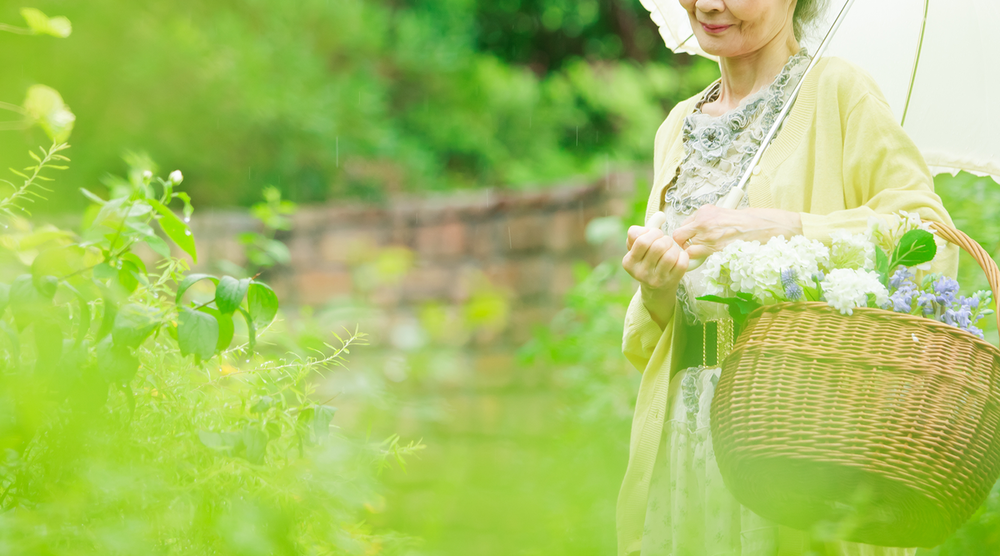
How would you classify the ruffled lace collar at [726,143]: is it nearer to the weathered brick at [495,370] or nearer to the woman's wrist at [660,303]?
the woman's wrist at [660,303]

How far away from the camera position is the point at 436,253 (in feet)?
14.9

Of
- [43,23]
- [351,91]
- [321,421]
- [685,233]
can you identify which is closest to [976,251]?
[685,233]

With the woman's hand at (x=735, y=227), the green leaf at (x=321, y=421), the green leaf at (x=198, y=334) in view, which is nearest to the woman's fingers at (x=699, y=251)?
the woman's hand at (x=735, y=227)

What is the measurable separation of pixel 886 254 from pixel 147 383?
1087mm

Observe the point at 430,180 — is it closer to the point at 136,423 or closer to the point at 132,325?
the point at 136,423

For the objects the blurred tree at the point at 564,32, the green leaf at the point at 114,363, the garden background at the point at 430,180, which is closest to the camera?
the green leaf at the point at 114,363

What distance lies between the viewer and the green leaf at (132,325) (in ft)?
3.25

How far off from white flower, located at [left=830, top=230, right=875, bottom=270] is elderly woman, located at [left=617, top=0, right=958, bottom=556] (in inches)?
1.8

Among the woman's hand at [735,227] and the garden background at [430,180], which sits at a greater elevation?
the woman's hand at [735,227]

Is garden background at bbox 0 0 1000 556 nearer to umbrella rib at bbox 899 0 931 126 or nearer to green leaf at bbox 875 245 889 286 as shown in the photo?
umbrella rib at bbox 899 0 931 126

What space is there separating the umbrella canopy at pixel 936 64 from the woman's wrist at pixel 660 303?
1.76 feet

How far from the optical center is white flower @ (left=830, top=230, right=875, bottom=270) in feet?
3.74

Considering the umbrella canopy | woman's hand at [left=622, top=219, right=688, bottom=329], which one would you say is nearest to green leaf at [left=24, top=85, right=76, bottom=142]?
woman's hand at [left=622, top=219, right=688, bottom=329]

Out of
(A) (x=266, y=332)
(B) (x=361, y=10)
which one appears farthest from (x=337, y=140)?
(A) (x=266, y=332)
